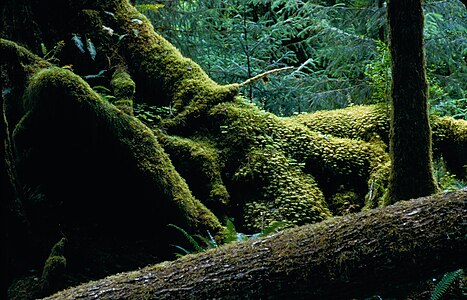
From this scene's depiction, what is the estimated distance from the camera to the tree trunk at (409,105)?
552 cm

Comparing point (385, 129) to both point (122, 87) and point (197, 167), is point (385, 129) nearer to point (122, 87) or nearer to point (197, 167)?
point (197, 167)

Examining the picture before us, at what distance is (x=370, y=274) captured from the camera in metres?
3.19

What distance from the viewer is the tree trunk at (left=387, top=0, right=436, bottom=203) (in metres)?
5.52

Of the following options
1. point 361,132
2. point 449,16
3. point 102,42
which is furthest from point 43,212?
point 449,16

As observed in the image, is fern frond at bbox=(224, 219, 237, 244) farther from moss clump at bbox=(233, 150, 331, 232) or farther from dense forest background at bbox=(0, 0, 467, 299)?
moss clump at bbox=(233, 150, 331, 232)

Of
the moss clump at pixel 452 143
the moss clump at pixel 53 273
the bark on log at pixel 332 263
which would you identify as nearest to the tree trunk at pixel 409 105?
the bark on log at pixel 332 263

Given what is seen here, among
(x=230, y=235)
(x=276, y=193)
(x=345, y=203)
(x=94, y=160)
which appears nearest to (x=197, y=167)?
(x=276, y=193)

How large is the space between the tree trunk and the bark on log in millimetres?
2209

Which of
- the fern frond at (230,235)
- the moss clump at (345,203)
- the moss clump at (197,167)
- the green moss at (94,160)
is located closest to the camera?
the green moss at (94,160)

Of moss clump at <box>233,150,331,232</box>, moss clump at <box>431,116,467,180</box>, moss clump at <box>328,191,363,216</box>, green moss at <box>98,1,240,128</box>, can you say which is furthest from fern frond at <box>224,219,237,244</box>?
moss clump at <box>431,116,467,180</box>

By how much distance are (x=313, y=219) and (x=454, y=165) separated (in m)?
2.80

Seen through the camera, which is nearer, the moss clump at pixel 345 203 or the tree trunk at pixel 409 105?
the tree trunk at pixel 409 105

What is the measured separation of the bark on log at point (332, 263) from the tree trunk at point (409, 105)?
7.25 ft

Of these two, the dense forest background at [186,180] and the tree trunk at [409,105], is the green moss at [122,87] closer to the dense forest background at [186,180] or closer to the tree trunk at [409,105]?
the dense forest background at [186,180]
